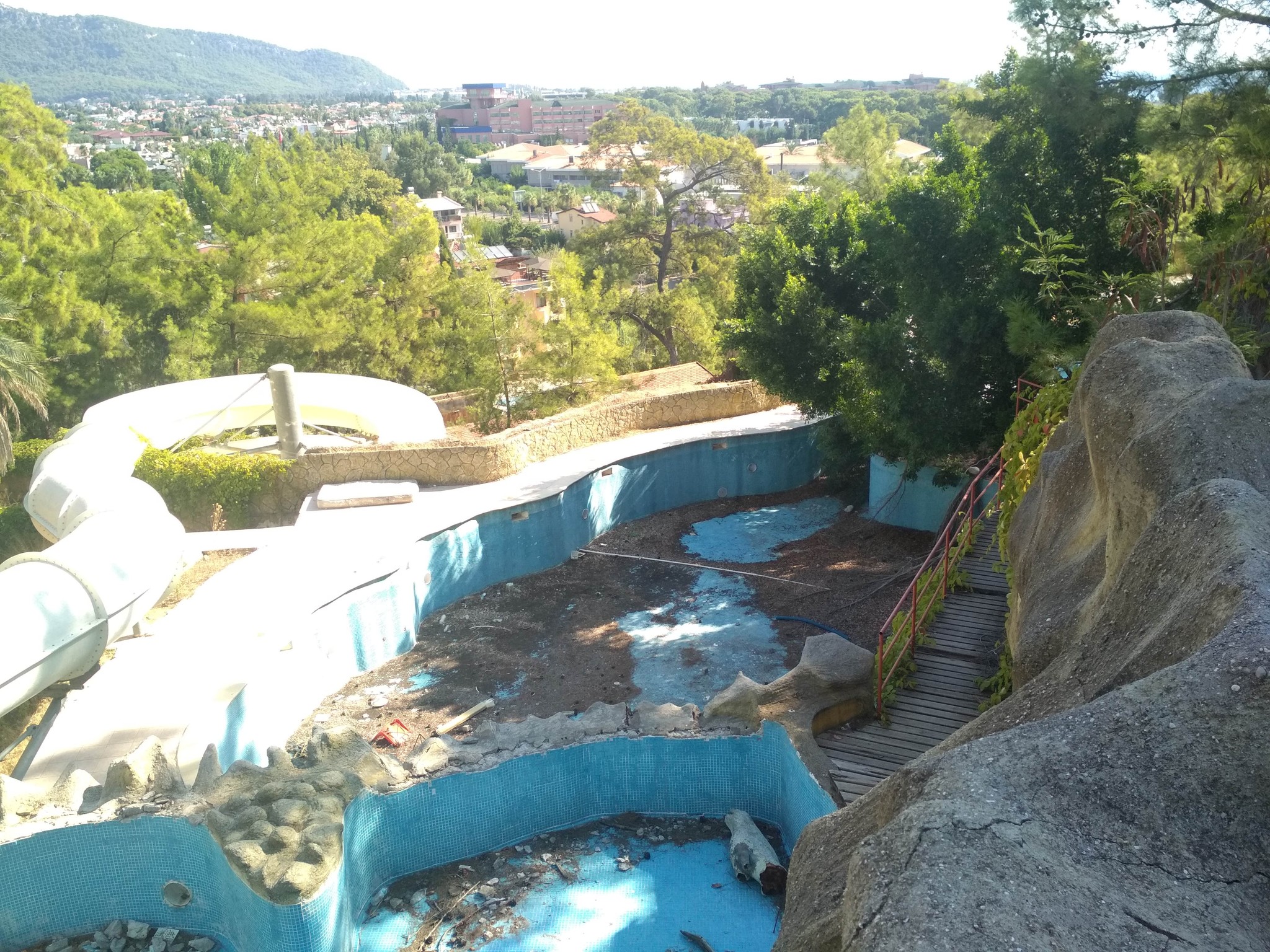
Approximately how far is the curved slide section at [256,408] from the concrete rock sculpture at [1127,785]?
646 inches

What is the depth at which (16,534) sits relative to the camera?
66.1ft

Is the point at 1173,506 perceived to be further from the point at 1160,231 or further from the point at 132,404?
the point at 132,404

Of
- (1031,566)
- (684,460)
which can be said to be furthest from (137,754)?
(684,460)

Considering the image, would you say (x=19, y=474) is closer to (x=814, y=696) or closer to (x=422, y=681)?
(x=422, y=681)

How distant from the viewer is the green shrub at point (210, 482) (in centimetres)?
1895

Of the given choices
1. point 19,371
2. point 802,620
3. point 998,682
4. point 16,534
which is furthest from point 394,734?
point 19,371

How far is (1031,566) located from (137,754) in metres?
8.46

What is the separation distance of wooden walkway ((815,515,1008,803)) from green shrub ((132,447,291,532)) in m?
12.4

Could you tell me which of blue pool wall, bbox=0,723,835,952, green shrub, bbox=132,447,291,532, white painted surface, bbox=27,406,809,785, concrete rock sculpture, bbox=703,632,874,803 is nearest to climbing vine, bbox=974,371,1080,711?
concrete rock sculpture, bbox=703,632,874,803

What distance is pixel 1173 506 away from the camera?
5758 millimetres

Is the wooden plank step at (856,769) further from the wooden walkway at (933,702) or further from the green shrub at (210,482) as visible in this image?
the green shrub at (210,482)

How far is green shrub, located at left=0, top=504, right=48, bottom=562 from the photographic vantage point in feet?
66.0

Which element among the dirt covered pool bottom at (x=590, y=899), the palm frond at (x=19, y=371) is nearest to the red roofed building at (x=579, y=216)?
the palm frond at (x=19, y=371)

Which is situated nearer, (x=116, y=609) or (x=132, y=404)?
(x=116, y=609)
